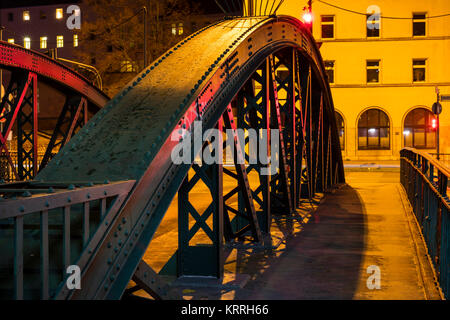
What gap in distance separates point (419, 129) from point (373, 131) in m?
3.34

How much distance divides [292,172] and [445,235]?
602 cm

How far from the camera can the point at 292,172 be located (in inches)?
517

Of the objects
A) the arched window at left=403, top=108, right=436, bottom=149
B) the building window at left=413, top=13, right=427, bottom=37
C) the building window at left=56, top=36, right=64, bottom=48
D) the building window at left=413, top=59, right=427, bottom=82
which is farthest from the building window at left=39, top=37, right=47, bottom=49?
the arched window at left=403, top=108, right=436, bottom=149

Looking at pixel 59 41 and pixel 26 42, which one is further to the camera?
pixel 26 42

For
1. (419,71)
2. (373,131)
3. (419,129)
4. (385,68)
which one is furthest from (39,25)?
(419,129)

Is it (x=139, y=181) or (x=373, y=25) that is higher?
(x=373, y=25)

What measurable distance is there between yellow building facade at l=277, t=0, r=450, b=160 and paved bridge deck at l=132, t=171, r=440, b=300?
32414 millimetres

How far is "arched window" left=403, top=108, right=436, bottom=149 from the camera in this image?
151 feet

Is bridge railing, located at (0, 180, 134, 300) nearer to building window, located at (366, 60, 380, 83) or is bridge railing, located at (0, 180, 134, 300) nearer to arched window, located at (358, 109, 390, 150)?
arched window, located at (358, 109, 390, 150)

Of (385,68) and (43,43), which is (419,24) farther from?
(43,43)

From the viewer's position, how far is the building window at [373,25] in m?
46.2

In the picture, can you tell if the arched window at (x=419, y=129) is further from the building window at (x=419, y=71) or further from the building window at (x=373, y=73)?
the building window at (x=373, y=73)

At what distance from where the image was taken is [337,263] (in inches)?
362
